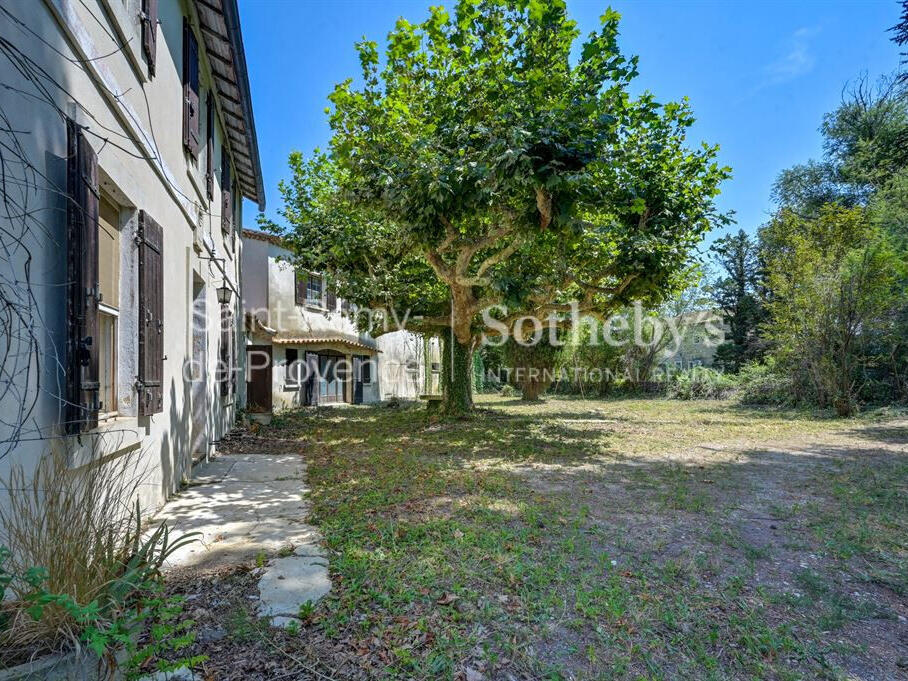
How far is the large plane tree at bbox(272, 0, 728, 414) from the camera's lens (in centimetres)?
695

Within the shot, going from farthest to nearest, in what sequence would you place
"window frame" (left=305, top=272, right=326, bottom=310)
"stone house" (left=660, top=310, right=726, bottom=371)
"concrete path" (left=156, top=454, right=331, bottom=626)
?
"stone house" (left=660, top=310, right=726, bottom=371) < "window frame" (left=305, top=272, right=326, bottom=310) < "concrete path" (left=156, top=454, right=331, bottom=626)

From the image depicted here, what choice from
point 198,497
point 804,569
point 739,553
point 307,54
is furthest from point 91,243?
point 307,54

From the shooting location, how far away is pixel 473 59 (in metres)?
7.93

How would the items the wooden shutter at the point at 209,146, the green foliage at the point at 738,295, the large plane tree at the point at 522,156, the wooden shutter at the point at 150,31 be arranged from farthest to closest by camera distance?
the green foliage at the point at 738,295 < the wooden shutter at the point at 209,146 < the large plane tree at the point at 522,156 < the wooden shutter at the point at 150,31

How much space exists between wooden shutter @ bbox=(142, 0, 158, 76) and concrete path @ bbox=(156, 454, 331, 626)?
13.5 ft

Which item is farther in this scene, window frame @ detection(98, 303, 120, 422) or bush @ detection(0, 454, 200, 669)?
window frame @ detection(98, 303, 120, 422)

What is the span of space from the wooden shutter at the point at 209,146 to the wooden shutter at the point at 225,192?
1.32 meters

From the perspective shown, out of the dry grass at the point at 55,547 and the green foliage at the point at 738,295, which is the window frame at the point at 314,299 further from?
the green foliage at the point at 738,295

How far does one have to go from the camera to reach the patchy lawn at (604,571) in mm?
2416

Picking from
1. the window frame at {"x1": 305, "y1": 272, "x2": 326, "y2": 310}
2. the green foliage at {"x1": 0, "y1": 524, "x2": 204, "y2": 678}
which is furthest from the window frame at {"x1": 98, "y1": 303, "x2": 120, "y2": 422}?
the window frame at {"x1": 305, "y1": 272, "x2": 326, "y2": 310}

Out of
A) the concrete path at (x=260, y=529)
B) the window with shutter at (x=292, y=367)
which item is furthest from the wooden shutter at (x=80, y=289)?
the window with shutter at (x=292, y=367)

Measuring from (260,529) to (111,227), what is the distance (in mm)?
2867

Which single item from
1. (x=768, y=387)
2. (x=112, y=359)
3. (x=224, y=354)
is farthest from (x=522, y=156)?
(x=768, y=387)

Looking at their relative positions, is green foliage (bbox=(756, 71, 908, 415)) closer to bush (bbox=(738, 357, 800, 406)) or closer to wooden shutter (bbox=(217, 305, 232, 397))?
bush (bbox=(738, 357, 800, 406))
